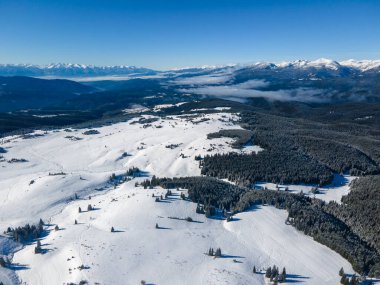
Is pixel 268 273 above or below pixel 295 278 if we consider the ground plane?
above

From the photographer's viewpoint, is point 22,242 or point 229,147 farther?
point 229,147

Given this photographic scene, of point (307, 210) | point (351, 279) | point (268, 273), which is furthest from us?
point (307, 210)

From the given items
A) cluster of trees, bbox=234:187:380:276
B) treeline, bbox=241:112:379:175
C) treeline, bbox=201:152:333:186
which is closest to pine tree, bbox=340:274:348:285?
cluster of trees, bbox=234:187:380:276

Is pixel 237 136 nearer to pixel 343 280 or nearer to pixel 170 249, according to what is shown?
pixel 170 249

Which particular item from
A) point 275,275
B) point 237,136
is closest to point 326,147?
point 237,136

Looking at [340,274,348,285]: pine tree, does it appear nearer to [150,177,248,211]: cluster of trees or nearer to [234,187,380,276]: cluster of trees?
[234,187,380,276]: cluster of trees

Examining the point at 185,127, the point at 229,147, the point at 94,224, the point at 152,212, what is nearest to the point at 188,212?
the point at 152,212

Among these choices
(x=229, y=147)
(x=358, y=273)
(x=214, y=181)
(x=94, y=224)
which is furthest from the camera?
(x=229, y=147)

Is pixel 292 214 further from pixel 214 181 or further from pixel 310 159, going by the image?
pixel 310 159
